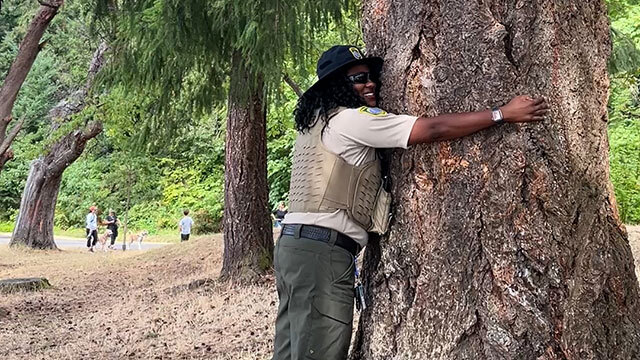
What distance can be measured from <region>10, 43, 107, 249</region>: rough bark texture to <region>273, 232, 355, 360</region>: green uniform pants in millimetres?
18051

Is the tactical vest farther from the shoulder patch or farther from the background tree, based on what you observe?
the background tree

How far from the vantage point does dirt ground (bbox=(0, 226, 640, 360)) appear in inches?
272

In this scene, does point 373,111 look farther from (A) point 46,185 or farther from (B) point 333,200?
(A) point 46,185

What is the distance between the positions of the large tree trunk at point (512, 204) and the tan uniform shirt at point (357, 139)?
0.55 ft

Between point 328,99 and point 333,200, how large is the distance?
491 mm

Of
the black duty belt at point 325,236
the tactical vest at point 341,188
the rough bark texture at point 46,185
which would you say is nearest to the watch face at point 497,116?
the tactical vest at point 341,188

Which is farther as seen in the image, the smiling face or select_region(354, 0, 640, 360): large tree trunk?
the smiling face

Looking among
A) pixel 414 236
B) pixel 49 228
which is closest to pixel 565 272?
pixel 414 236

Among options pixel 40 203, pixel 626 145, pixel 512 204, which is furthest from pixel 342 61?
pixel 40 203

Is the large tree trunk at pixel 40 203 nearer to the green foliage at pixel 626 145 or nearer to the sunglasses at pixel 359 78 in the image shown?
the green foliage at pixel 626 145

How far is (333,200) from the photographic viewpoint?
3.27 metres

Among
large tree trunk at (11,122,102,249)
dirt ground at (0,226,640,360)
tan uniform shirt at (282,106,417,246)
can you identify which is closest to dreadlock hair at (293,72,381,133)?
tan uniform shirt at (282,106,417,246)

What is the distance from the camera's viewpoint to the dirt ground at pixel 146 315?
6910 millimetres

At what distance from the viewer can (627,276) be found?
3.10 meters
